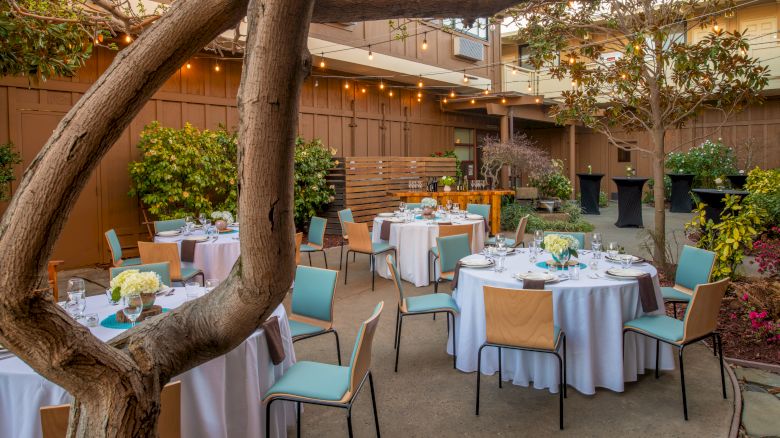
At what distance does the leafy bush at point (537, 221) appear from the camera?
11.7 metres

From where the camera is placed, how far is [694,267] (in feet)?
15.4

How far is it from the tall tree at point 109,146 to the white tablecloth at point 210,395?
5.09 ft

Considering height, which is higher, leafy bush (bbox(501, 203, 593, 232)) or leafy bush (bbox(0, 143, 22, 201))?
leafy bush (bbox(0, 143, 22, 201))

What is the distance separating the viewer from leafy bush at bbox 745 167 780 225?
7613 millimetres

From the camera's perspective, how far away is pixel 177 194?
8.54 meters

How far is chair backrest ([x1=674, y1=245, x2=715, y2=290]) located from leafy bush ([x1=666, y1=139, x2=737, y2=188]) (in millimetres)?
12793

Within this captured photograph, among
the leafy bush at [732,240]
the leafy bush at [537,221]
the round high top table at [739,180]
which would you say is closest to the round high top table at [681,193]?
the round high top table at [739,180]

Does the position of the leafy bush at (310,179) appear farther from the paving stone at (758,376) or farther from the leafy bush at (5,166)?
the paving stone at (758,376)

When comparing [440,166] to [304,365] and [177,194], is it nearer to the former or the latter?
[177,194]

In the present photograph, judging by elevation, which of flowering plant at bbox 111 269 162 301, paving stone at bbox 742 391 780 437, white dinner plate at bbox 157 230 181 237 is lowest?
paving stone at bbox 742 391 780 437

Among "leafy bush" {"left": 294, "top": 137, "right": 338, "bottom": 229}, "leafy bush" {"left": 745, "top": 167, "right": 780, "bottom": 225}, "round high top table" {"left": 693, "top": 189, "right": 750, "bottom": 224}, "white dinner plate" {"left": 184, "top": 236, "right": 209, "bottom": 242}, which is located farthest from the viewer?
"leafy bush" {"left": 294, "top": 137, "right": 338, "bottom": 229}

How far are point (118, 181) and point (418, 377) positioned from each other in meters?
7.23

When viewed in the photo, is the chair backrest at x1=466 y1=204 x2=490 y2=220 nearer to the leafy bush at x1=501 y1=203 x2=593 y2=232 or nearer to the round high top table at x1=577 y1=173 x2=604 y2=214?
the leafy bush at x1=501 y1=203 x2=593 y2=232

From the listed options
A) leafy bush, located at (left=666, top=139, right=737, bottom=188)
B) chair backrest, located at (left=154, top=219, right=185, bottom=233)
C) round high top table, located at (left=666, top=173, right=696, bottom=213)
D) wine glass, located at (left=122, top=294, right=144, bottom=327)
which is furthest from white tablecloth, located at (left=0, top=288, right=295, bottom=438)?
leafy bush, located at (left=666, top=139, right=737, bottom=188)
